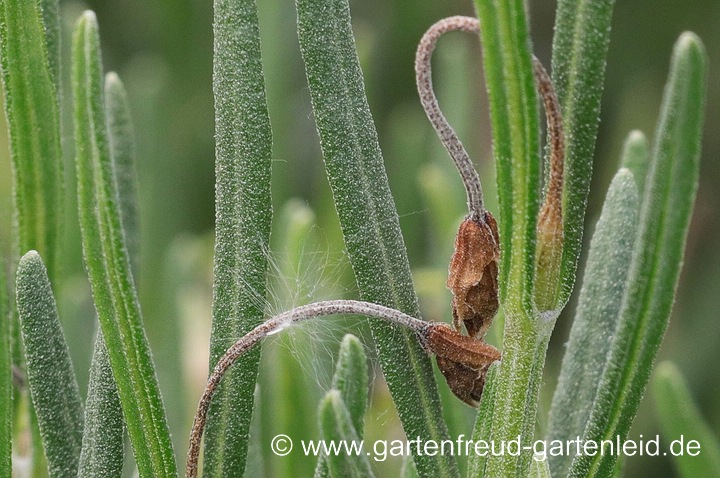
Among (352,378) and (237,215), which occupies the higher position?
(237,215)

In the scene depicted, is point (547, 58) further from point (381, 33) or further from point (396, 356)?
point (396, 356)

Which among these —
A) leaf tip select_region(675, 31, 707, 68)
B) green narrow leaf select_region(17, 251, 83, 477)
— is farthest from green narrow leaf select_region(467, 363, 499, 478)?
green narrow leaf select_region(17, 251, 83, 477)

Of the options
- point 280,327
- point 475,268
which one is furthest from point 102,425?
point 475,268

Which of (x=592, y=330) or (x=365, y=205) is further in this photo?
(x=592, y=330)

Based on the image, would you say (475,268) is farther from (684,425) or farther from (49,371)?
(684,425)

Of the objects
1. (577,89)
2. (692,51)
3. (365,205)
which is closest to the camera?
(692,51)

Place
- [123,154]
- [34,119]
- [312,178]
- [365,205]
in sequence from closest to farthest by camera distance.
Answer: [365,205] → [34,119] → [123,154] → [312,178]
